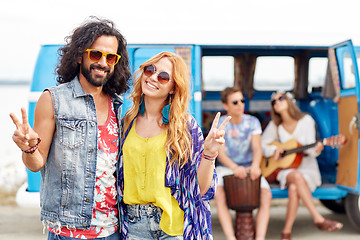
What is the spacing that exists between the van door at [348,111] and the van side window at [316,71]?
1.31m

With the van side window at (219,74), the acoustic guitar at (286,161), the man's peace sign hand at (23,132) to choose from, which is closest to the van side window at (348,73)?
the acoustic guitar at (286,161)

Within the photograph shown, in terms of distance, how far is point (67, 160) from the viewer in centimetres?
226

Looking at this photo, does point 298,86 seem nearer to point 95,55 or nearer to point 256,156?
point 256,156

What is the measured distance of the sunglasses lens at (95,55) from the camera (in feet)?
7.84

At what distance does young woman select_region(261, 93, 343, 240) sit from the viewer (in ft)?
16.8

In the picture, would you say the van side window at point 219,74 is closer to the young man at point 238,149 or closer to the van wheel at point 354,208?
A: the young man at point 238,149

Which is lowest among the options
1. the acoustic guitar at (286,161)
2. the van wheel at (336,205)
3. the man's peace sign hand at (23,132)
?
the van wheel at (336,205)

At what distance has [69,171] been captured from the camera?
2.27m

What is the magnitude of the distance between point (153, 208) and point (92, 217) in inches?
11.6

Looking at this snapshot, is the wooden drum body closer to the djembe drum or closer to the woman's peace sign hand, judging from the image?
the djembe drum

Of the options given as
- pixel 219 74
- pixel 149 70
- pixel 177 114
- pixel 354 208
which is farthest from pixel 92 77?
pixel 219 74

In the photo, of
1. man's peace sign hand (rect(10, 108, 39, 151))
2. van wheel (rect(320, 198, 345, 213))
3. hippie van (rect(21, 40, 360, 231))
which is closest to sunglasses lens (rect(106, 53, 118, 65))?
man's peace sign hand (rect(10, 108, 39, 151))

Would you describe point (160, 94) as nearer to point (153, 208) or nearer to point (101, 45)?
point (101, 45)

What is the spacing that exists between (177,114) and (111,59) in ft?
1.43
